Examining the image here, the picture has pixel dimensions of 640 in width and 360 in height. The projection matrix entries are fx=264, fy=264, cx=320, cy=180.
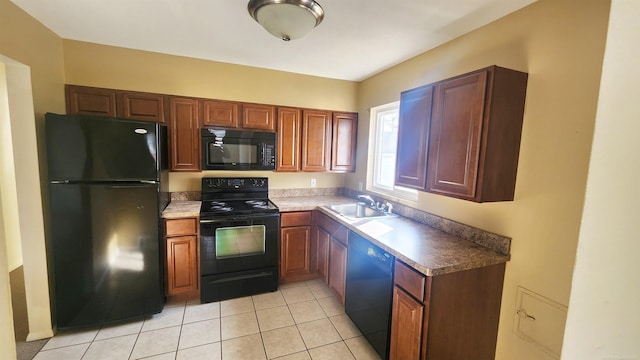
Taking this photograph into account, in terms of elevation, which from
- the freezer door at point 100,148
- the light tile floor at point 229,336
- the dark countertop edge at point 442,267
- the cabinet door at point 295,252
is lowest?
the light tile floor at point 229,336

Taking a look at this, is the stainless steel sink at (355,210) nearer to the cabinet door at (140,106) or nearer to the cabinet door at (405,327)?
the cabinet door at (405,327)

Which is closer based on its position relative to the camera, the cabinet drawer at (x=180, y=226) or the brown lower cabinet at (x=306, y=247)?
the cabinet drawer at (x=180, y=226)

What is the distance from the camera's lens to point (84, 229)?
6.88 ft

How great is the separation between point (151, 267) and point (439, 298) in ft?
7.53

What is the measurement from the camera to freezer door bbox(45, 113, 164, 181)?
199 centimetres

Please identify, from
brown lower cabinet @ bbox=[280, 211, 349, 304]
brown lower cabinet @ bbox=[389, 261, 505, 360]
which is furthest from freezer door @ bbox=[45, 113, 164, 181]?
brown lower cabinet @ bbox=[389, 261, 505, 360]

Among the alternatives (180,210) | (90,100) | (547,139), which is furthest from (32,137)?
(547,139)

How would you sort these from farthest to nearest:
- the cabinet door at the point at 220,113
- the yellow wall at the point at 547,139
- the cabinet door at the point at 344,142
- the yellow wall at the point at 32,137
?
the cabinet door at the point at 344,142 < the cabinet door at the point at 220,113 < the yellow wall at the point at 32,137 < the yellow wall at the point at 547,139

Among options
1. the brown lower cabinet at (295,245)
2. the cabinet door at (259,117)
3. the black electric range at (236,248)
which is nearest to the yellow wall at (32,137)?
the black electric range at (236,248)

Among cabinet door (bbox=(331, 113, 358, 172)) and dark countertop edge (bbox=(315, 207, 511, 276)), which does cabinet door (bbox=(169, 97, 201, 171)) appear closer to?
cabinet door (bbox=(331, 113, 358, 172))

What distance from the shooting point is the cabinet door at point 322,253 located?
2.79 meters

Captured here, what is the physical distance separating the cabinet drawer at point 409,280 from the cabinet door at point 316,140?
1.80m

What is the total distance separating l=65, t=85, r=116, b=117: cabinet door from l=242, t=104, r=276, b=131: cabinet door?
47.8 inches

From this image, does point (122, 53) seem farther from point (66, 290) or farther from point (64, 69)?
point (66, 290)
